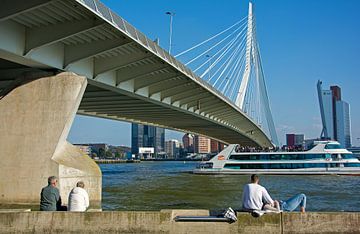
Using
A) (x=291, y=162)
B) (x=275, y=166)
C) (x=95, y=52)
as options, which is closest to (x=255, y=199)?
(x=95, y=52)

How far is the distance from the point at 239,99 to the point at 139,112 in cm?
1829

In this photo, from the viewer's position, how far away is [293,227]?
8594 millimetres

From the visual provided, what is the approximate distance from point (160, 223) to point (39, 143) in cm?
932

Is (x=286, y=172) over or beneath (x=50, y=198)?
beneath

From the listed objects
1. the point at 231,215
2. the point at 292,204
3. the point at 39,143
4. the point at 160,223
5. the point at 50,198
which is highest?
the point at 39,143

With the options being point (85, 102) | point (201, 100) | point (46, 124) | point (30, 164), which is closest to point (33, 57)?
point (46, 124)

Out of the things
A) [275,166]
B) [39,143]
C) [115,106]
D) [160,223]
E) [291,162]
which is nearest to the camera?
[160,223]

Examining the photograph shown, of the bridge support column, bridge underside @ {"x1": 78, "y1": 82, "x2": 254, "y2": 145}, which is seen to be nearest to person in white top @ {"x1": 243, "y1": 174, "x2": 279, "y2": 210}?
the bridge support column

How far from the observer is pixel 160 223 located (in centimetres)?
898

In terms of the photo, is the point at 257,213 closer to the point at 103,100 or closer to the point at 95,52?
the point at 95,52

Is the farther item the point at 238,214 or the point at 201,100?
the point at 201,100

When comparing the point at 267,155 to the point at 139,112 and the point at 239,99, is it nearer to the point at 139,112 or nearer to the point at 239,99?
the point at 239,99

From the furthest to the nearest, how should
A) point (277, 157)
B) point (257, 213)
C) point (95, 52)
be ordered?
point (277, 157) < point (95, 52) < point (257, 213)

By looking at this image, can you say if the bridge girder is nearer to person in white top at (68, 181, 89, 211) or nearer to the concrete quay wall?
person in white top at (68, 181, 89, 211)
